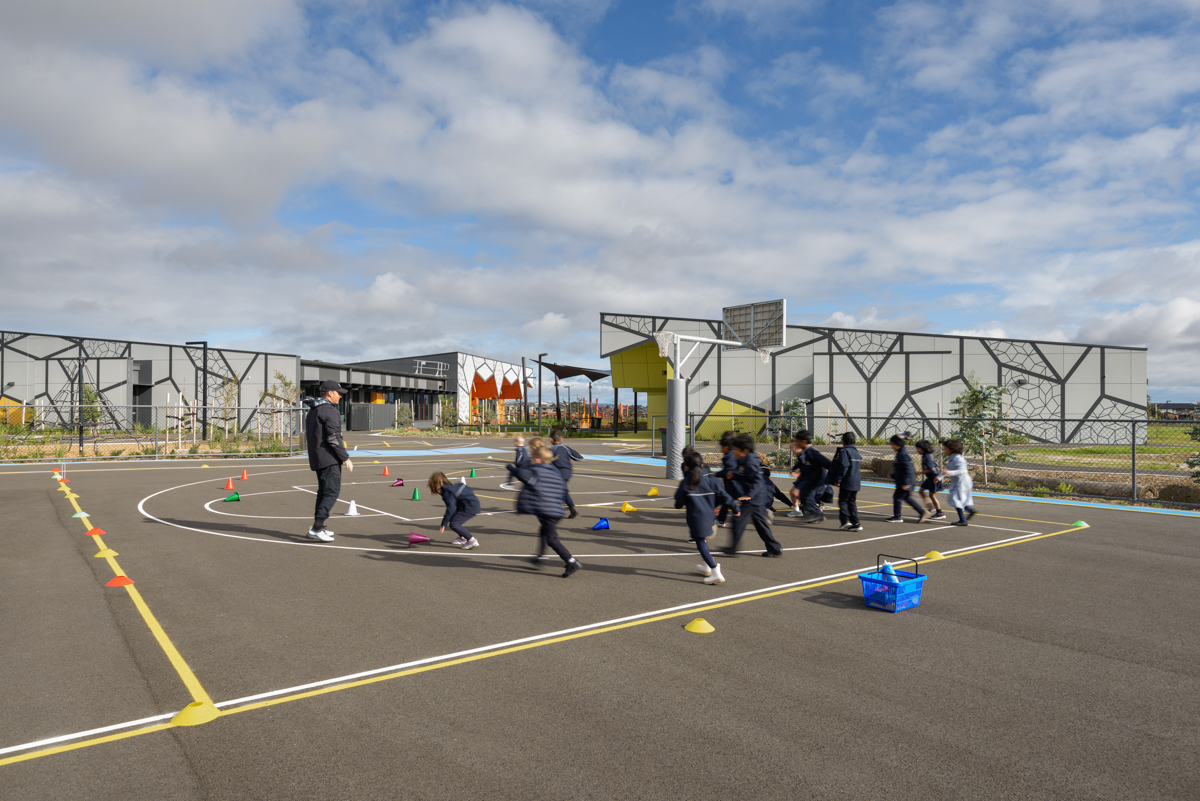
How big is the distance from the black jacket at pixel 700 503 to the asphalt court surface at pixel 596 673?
61cm

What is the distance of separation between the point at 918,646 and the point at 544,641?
292cm

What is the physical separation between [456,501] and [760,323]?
1633 centimetres

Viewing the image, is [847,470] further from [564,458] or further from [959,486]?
[564,458]

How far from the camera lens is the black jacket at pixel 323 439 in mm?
9305

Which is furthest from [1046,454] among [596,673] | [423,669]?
[423,669]

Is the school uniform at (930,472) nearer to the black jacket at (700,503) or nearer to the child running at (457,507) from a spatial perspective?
the black jacket at (700,503)

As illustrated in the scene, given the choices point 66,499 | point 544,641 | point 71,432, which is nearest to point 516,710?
point 544,641

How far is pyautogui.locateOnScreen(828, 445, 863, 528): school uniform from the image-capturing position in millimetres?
10492

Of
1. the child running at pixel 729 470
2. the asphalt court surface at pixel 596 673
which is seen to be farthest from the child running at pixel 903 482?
the child running at pixel 729 470

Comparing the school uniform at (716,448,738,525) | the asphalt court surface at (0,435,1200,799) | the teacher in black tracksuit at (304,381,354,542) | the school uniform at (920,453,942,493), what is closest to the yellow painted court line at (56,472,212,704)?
the asphalt court surface at (0,435,1200,799)

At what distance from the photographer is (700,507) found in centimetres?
726

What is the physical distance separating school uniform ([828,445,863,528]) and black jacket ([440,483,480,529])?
224 inches

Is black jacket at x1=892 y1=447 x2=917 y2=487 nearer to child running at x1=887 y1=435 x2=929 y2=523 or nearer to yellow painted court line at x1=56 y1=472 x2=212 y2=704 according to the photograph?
child running at x1=887 y1=435 x2=929 y2=523

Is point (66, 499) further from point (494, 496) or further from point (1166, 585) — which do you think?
point (1166, 585)
